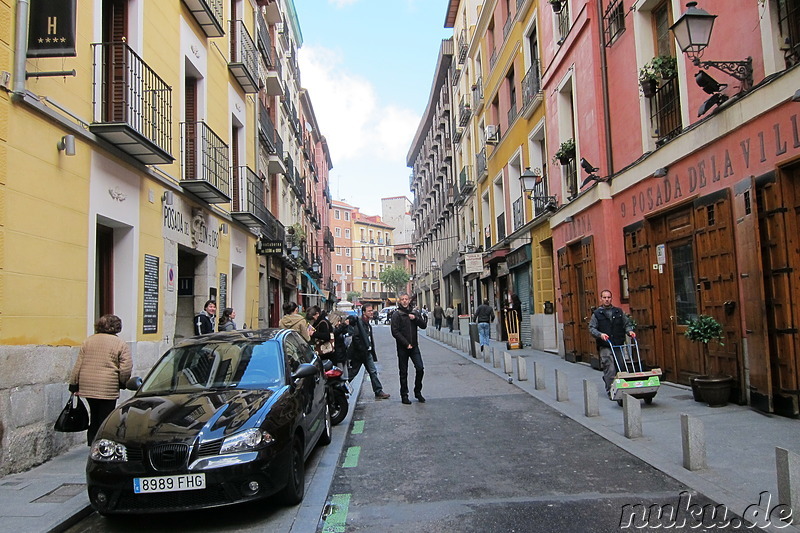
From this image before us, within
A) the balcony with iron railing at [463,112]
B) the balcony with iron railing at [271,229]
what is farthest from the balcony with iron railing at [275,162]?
the balcony with iron railing at [463,112]

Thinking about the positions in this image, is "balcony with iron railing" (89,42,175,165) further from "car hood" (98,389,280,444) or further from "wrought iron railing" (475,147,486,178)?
"wrought iron railing" (475,147,486,178)

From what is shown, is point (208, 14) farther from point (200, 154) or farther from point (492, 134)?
point (492, 134)

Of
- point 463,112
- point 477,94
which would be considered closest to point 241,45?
point 477,94

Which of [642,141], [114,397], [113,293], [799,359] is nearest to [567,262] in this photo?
[642,141]

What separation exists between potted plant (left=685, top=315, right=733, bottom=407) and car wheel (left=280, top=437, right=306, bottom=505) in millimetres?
5912

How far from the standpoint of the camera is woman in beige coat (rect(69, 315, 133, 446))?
20.4ft

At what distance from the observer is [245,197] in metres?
16.0

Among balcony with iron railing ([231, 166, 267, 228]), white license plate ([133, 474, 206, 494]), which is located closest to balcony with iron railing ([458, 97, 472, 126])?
balcony with iron railing ([231, 166, 267, 228])

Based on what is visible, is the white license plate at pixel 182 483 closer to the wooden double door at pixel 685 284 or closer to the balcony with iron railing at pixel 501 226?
the wooden double door at pixel 685 284

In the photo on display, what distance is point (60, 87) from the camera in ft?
23.5

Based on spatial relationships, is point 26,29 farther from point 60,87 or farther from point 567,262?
point 567,262

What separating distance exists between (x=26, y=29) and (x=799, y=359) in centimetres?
953

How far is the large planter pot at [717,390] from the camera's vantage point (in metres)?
8.03

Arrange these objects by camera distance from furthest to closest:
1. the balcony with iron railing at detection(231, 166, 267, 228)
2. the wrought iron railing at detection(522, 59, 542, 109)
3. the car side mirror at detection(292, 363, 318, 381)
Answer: the wrought iron railing at detection(522, 59, 542, 109) < the balcony with iron railing at detection(231, 166, 267, 228) < the car side mirror at detection(292, 363, 318, 381)
